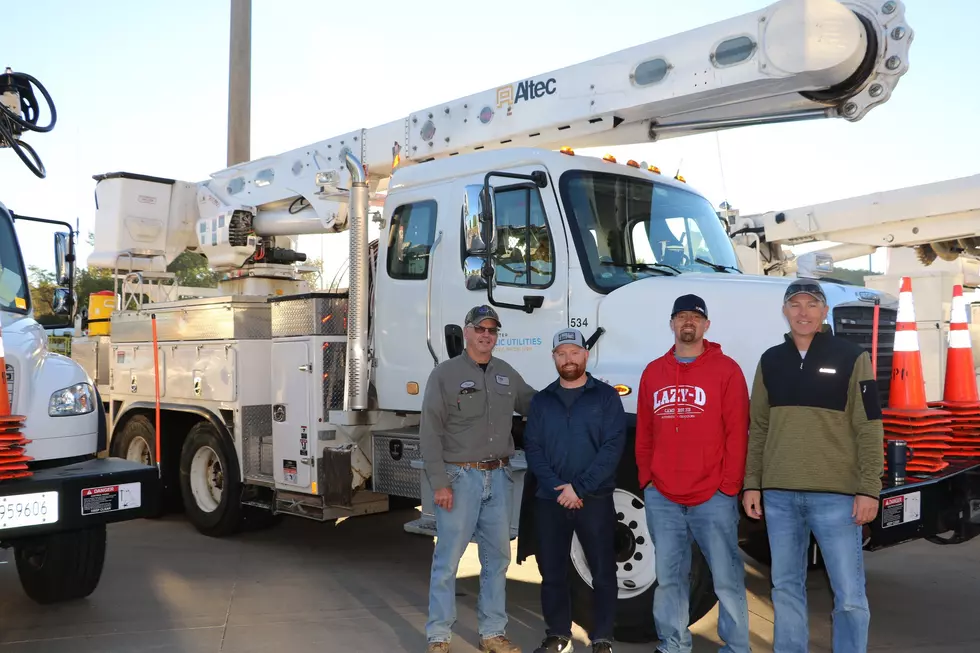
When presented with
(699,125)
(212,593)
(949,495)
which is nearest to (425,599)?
(212,593)

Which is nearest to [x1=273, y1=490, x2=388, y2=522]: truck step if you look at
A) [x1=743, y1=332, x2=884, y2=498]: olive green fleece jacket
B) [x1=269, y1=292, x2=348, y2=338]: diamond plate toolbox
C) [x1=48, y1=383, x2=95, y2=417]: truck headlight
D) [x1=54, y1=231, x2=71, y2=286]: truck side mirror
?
[x1=269, y1=292, x2=348, y2=338]: diamond plate toolbox

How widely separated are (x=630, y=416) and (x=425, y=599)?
2.20m

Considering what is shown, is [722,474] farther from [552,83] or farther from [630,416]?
[552,83]

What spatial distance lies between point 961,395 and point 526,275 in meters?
2.64

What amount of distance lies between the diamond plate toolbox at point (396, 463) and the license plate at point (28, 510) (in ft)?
7.81

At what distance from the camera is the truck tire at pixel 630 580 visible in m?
5.18

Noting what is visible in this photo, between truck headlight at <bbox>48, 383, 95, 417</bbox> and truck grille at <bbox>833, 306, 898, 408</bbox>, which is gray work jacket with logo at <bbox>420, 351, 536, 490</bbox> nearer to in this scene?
truck grille at <bbox>833, 306, 898, 408</bbox>

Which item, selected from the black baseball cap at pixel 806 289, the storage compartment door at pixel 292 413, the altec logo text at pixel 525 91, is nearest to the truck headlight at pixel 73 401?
the storage compartment door at pixel 292 413

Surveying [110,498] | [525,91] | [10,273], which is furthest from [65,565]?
[525,91]

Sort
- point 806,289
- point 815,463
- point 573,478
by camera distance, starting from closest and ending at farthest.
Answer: point 815,463
point 806,289
point 573,478

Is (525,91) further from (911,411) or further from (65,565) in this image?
(65,565)

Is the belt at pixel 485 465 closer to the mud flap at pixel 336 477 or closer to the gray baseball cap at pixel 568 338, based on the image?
the gray baseball cap at pixel 568 338

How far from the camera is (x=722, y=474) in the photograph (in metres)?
4.33

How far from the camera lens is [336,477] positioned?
693 centimetres
